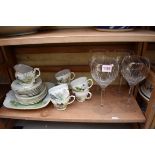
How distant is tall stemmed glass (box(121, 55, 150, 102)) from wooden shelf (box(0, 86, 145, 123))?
12 centimetres

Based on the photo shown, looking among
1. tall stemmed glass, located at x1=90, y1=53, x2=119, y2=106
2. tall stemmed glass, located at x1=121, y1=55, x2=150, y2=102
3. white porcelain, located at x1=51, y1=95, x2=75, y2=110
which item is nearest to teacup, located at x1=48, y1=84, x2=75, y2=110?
white porcelain, located at x1=51, y1=95, x2=75, y2=110

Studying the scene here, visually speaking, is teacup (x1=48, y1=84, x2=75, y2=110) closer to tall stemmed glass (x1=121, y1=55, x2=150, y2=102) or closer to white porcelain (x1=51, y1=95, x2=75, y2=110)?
white porcelain (x1=51, y1=95, x2=75, y2=110)

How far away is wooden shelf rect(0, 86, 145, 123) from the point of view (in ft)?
2.19

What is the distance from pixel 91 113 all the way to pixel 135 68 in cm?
28

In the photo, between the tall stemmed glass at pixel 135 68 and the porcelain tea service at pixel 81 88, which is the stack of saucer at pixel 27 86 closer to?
the porcelain tea service at pixel 81 88

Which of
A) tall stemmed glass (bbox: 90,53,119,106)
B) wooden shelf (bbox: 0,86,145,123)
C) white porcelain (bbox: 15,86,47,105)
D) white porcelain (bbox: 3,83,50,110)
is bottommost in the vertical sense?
wooden shelf (bbox: 0,86,145,123)

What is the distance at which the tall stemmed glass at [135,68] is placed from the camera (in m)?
0.67

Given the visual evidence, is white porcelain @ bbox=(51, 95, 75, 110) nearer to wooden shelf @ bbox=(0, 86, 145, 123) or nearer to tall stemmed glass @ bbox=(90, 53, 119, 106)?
wooden shelf @ bbox=(0, 86, 145, 123)

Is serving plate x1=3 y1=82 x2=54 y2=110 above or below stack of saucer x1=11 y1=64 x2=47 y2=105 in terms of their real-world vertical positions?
below

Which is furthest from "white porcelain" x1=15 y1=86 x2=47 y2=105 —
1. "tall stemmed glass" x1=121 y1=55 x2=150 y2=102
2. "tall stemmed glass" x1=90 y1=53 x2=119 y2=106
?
"tall stemmed glass" x1=121 y1=55 x2=150 y2=102

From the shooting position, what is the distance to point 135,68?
689mm
